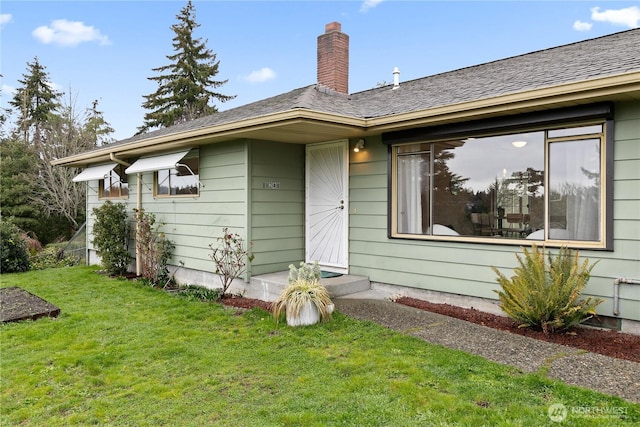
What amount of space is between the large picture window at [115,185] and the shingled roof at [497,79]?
511 cm

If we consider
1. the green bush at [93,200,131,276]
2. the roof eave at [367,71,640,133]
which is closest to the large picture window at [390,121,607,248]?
the roof eave at [367,71,640,133]

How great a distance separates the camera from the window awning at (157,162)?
290 inches

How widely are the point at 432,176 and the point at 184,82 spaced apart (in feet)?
70.6

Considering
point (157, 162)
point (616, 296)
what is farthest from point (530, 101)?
point (157, 162)

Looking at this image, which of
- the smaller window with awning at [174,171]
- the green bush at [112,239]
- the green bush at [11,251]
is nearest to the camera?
the smaller window with awning at [174,171]

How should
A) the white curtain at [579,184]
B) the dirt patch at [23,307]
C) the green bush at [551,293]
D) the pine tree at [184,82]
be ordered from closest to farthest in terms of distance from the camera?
the green bush at [551,293] < the white curtain at [579,184] < the dirt patch at [23,307] < the pine tree at [184,82]

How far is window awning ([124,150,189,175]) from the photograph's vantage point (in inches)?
290

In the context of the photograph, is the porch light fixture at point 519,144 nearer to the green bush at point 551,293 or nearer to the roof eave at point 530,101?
the roof eave at point 530,101

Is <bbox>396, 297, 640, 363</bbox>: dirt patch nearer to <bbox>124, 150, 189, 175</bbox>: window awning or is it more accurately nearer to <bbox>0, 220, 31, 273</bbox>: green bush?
<bbox>124, 150, 189, 175</bbox>: window awning

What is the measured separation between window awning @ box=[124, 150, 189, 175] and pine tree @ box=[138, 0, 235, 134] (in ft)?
53.3

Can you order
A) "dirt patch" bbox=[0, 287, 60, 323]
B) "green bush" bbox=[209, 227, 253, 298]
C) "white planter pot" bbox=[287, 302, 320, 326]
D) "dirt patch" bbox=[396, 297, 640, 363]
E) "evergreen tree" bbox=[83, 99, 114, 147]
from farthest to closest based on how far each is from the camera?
"evergreen tree" bbox=[83, 99, 114, 147] < "green bush" bbox=[209, 227, 253, 298] < "dirt patch" bbox=[0, 287, 60, 323] < "white planter pot" bbox=[287, 302, 320, 326] < "dirt patch" bbox=[396, 297, 640, 363]

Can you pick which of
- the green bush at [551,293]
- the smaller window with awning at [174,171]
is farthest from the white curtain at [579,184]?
the smaller window with awning at [174,171]

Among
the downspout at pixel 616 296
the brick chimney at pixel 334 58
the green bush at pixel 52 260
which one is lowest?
the green bush at pixel 52 260

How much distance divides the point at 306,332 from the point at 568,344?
2.61 meters
